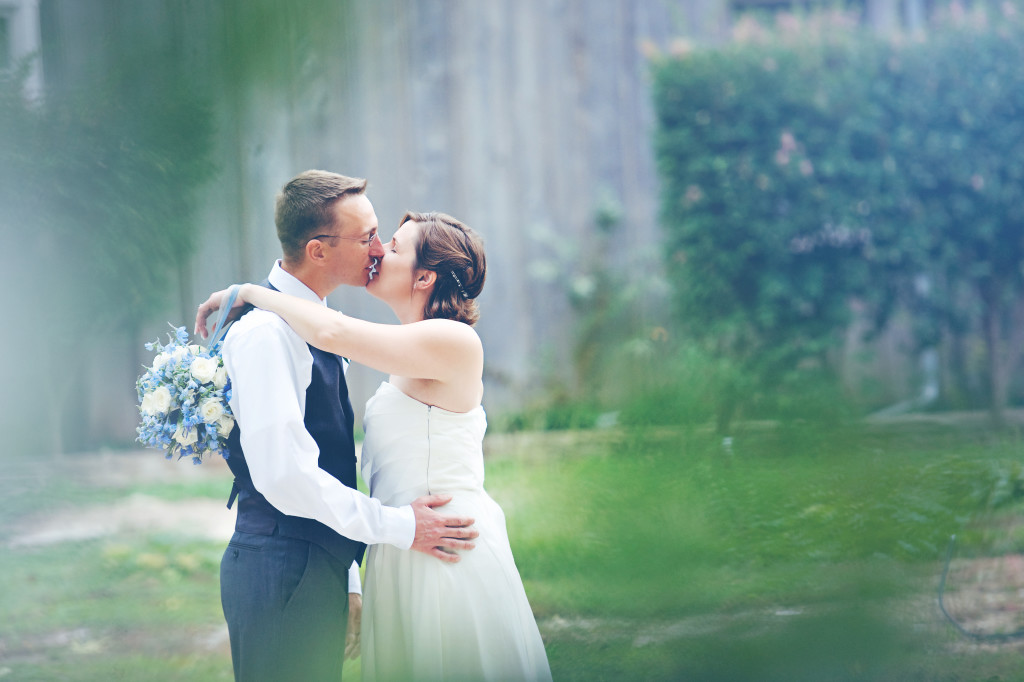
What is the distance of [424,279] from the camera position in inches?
73.9

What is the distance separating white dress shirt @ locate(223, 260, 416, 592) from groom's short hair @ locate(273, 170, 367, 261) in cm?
18

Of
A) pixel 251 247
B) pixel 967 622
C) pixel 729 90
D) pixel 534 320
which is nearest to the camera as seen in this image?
pixel 967 622

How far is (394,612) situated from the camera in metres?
1.78

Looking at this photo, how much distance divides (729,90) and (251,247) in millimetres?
2156

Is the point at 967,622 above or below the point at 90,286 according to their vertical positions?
below

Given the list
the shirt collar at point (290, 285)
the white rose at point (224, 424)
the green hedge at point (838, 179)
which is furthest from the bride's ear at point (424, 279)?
the green hedge at point (838, 179)

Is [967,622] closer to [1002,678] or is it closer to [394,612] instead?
[1002,678]

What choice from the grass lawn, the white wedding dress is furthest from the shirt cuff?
the grass lawn

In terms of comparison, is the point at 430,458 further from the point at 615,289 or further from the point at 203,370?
the point at 615,289

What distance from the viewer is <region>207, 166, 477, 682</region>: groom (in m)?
1.58

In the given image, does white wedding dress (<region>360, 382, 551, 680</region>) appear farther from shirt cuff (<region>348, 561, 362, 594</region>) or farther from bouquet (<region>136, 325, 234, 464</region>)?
bouquet (<region>136, 325, 234, 464</region>)

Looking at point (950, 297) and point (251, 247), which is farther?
point (950, 297)

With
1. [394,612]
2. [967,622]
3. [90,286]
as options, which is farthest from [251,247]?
[967,622]

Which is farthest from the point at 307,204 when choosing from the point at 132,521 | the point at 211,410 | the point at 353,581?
the point at 132,521
